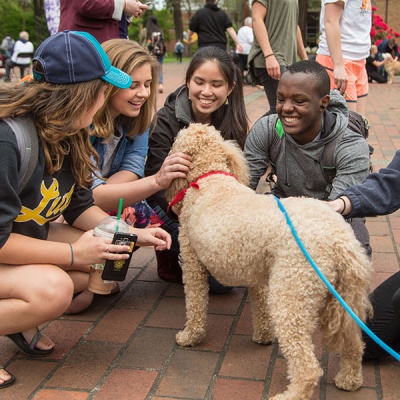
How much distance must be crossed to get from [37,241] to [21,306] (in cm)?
29

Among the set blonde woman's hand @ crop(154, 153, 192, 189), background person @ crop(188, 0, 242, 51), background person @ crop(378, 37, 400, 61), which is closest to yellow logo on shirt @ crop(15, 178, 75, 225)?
blonde woman's hand @ crop(154, 153, 192, 189)

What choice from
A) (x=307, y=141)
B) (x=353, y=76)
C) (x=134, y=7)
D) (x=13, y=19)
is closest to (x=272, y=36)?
(x=353, y=76)

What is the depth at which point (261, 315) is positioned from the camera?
9.60 feet

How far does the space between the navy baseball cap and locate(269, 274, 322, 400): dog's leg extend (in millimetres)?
1193

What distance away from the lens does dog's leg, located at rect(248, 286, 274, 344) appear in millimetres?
2930

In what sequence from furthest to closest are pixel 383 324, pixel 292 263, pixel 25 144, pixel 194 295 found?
pixel 194 295, pixel 383 324, pixel 25 144, pixel 292 263

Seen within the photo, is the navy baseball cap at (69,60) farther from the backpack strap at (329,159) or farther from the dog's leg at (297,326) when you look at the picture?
the backpack strap at (329,159)

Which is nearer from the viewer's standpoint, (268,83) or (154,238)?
(154,238)

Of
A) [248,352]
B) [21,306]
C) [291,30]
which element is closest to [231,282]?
[248,352]

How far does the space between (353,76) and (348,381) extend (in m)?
3.05

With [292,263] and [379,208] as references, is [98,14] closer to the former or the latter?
[379,208]

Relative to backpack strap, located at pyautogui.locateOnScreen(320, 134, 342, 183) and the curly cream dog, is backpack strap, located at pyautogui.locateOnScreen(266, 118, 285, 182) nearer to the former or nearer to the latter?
backpack strap, located at pyautogui.locateOnScreen(320, 134, 342, 183)

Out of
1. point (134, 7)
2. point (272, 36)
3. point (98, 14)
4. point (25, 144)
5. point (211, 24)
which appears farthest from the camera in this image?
point (211, 24)

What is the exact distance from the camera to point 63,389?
2.60 meters
